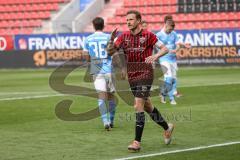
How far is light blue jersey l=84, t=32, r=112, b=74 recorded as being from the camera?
42.0 feet

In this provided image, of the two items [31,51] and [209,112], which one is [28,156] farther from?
[31,51]

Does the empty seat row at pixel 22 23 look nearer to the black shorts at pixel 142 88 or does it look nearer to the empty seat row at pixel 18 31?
the empty seat row at pixel 18 31

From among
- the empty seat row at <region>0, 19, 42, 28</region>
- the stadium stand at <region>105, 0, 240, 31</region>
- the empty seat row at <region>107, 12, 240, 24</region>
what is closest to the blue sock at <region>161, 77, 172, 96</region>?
the stadium stand at <region>105, 0, 240, 31</region>

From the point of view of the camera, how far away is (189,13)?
126ft

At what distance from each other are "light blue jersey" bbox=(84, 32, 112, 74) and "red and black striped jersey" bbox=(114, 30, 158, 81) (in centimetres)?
230

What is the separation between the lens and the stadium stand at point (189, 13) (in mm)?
36781

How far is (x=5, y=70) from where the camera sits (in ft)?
116

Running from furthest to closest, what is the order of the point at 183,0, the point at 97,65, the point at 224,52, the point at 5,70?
1. the point at 183,0
2. the point at 5,70
3. the point at 224,52
4. the point at 97,65

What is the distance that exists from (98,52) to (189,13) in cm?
2602

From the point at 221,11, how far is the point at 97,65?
25.4 m

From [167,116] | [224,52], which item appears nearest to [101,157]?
[167,116]

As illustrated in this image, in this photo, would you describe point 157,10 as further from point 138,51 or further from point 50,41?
point 138,51

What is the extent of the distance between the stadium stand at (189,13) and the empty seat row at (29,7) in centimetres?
478

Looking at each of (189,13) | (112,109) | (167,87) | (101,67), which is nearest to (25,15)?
(189,13)
